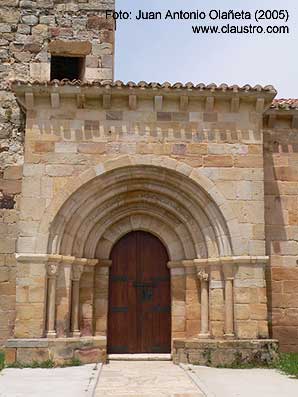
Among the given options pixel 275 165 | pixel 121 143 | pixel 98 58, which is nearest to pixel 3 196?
pixel 121 143

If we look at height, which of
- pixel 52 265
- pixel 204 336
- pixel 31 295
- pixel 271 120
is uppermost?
pixel 271 120

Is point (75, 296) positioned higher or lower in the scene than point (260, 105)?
lower

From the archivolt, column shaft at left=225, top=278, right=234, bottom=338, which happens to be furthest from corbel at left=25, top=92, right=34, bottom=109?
column shaft at left=225, top=278, right=234, bottom=338

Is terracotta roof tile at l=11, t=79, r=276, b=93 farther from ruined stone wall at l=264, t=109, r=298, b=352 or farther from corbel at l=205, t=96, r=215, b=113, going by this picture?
ruined stone wall at l=264, t=109, r=298, b=352

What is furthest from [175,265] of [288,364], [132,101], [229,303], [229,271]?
[132,101]

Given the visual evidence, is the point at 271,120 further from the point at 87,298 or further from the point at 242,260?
the point at 87,298

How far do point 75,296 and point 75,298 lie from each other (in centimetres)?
3

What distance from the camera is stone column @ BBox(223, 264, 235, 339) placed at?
→ 316 inches

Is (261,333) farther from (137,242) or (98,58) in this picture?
(98,58)

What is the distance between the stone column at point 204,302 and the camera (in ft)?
27.1

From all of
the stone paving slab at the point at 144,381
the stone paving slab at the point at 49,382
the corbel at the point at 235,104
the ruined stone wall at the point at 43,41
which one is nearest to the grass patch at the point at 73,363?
the stone paving slab at the point at 49,382

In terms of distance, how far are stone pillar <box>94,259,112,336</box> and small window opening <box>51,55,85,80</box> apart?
4.05 metres

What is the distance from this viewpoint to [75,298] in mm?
8289

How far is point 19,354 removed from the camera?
7.60 m
